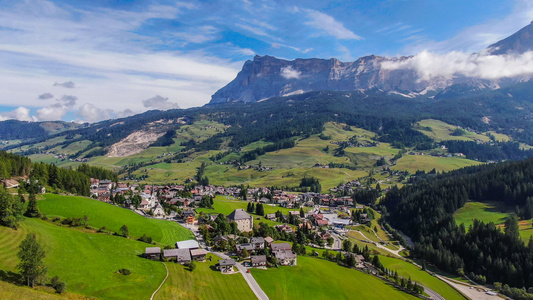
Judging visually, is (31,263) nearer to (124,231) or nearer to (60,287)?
(60,287)

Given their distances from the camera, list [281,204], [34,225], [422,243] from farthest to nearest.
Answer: [281,204] → [422,243] → [34,225]

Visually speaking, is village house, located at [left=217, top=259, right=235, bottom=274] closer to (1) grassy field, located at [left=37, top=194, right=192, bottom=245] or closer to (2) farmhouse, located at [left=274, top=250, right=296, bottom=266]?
(2) farmhouse, located at [left=274, top=250, right=296, bottom=266]

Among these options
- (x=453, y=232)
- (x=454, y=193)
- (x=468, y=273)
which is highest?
(x=454, y=193)

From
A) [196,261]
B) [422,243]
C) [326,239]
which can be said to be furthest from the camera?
[422,243]

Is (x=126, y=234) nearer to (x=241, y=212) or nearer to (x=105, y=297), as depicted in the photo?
(x=105, y=297)

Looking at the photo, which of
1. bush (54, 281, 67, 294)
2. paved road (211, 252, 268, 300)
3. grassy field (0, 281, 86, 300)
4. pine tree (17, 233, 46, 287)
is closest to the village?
paved road (211, 252, 268, 300)

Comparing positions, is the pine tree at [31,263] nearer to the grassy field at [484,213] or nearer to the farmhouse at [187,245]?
the farmhouse at [187,245]

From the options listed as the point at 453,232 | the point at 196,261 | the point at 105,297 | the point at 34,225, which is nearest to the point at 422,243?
the point at 453,232

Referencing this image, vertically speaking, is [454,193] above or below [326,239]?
above
